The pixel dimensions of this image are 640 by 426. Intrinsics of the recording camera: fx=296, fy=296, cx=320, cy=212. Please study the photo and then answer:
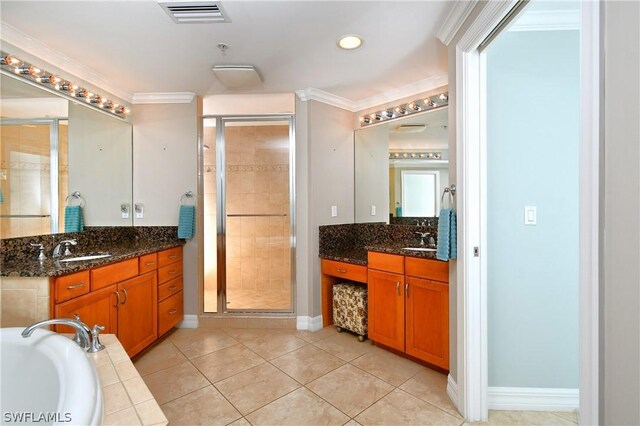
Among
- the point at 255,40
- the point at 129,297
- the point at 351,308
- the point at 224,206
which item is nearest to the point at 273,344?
the point at 351,308

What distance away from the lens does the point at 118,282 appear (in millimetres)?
2213

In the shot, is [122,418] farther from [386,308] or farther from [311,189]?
[311,189]

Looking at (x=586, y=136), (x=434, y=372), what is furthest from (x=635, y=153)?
(x=434, y=372)

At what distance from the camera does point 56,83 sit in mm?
2287

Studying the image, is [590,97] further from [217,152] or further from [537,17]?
[217,152]

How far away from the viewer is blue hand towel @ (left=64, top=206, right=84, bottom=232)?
2430 mm

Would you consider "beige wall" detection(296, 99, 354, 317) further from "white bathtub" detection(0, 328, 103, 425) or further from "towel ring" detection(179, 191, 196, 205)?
"white bathtub" detection(0, 328, 103, 425)

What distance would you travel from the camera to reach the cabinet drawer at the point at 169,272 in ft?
8.90

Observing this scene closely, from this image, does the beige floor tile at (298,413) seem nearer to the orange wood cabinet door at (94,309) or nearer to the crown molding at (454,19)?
the orange wood cabinet door at (94,309)

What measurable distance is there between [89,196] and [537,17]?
3633 millimetres

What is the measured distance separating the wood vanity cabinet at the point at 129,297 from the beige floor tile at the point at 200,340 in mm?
144

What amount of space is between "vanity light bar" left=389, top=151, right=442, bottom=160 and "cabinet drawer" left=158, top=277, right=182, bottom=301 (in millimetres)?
2515

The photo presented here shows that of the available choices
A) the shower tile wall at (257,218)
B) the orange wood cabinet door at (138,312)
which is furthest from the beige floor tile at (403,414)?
the orange wood cabinet door at (138,312)

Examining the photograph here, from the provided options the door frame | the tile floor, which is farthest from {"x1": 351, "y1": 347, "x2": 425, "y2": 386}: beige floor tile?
the door frame
